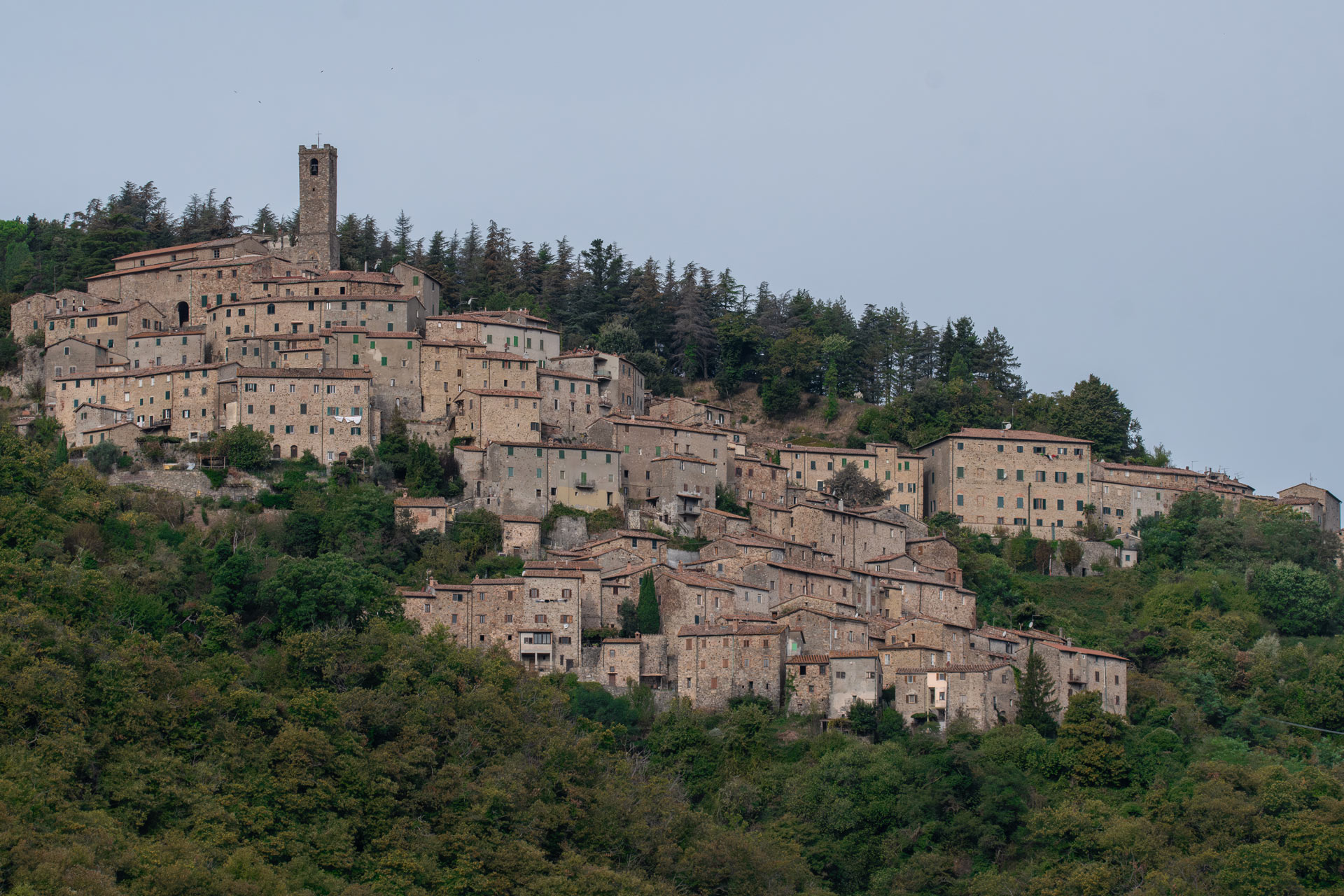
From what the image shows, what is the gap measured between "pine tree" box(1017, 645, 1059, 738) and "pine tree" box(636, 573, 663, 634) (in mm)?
11731

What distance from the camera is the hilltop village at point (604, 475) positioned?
5825 cm

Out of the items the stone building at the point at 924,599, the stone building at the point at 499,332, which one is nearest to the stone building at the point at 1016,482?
the stone building at the point at 924,599

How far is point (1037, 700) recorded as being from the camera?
56.6m

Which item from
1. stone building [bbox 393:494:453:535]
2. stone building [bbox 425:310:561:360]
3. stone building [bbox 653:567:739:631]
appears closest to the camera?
stone building [bbox 653:567:739:631]

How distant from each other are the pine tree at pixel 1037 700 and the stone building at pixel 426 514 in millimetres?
20878

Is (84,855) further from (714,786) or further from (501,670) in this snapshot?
(714,786)

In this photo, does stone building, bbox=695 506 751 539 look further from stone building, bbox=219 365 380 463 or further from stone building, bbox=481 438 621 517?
stone building, bbox=219 365 380 463

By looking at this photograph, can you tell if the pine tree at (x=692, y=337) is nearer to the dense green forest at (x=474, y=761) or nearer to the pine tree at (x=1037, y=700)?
the dense green forest at (x=474, y=761)

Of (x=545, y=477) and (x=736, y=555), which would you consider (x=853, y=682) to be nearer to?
(x=736, y=555)

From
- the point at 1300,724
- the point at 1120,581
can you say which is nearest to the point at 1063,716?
the point at 1300,724

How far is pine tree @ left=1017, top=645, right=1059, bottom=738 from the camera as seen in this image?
56281 mm

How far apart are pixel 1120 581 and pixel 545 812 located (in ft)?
94.7

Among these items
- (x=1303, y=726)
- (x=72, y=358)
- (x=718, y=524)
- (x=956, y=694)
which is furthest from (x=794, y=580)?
(x=72, y=358)

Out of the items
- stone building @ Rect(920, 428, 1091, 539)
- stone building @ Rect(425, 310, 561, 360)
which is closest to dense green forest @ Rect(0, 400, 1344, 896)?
stone building @ Rect(920, 428, 1091, 539)
